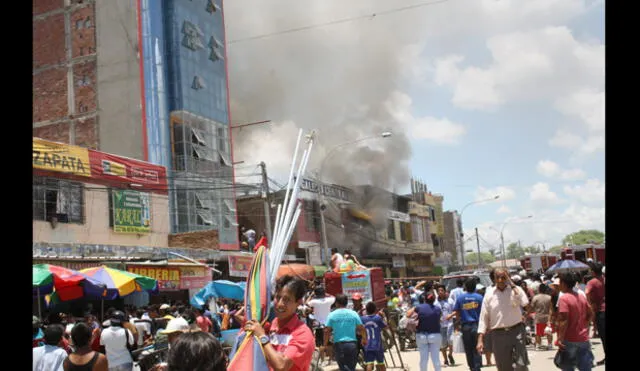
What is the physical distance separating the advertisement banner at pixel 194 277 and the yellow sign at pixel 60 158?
200 inches

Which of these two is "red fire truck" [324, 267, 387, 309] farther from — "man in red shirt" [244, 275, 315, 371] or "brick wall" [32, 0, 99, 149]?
"brick wall" [32, 0, 99, 149]

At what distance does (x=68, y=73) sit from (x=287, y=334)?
32885 mm

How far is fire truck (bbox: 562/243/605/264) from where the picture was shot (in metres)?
27.8

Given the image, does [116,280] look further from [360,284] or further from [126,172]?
[126,172]

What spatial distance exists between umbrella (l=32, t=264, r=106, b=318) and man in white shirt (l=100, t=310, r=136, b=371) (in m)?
2.81

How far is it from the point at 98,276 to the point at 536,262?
2800 centimetres

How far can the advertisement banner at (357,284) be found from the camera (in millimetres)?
13484

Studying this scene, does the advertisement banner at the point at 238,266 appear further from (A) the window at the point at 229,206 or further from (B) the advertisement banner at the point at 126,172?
(A) the window at the point at 229,206

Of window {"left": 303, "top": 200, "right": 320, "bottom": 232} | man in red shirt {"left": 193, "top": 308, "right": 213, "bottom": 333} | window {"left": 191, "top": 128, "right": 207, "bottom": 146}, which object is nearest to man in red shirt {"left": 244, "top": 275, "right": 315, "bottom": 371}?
man in red shirt {"left": 193, "top": 308, "right": 213, "bottom": 333}

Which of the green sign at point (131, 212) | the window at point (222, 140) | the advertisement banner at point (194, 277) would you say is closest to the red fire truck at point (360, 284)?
the advertisement banner at point (194, 277)

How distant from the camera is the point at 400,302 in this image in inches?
797

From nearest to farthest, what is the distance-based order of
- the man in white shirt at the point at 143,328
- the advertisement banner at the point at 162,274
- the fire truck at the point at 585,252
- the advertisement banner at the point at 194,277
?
the man in white shirt at the point at 143,328 < the advertisement banner at the point at 162,274 < the advertisement banner at the point at 194,277 < the fire truck at the point at 585,252
